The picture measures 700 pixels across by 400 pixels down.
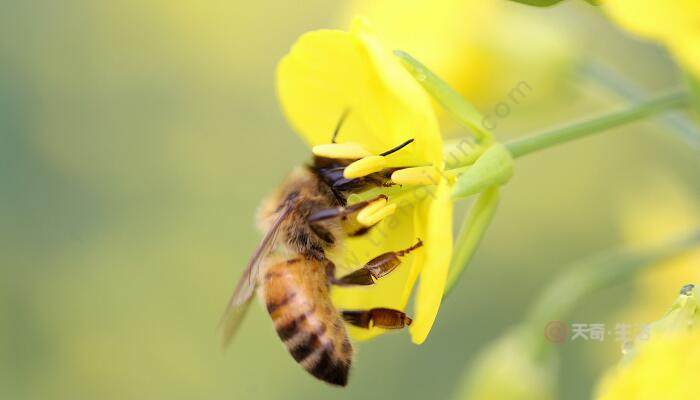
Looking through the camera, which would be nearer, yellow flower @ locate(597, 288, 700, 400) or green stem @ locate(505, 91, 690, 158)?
yellow flower @ locate(597, 288, 700, 400)

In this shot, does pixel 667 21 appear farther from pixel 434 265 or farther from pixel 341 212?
pixel 341 212

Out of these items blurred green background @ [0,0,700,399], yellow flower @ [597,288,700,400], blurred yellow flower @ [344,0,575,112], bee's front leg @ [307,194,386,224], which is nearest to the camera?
yellow flower @ [597,288,700,400]

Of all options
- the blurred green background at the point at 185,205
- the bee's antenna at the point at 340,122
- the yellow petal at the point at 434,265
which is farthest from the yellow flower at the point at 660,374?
the blurred green background at the point at 185,205

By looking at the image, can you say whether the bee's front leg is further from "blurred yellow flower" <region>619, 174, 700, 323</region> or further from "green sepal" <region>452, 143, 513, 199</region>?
"blurred yellow flower" <region>619, 174, 700, 323</region>

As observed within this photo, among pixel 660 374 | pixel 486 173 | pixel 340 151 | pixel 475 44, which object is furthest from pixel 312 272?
pixel 475 44

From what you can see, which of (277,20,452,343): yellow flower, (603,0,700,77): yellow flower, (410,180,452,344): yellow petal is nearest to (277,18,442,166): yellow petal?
(277,20,452,343): yellow flower

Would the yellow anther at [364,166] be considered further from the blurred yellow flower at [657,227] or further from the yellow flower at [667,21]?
the blurred yellow flower at [657,227]

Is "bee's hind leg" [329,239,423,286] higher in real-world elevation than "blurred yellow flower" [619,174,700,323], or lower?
higher
